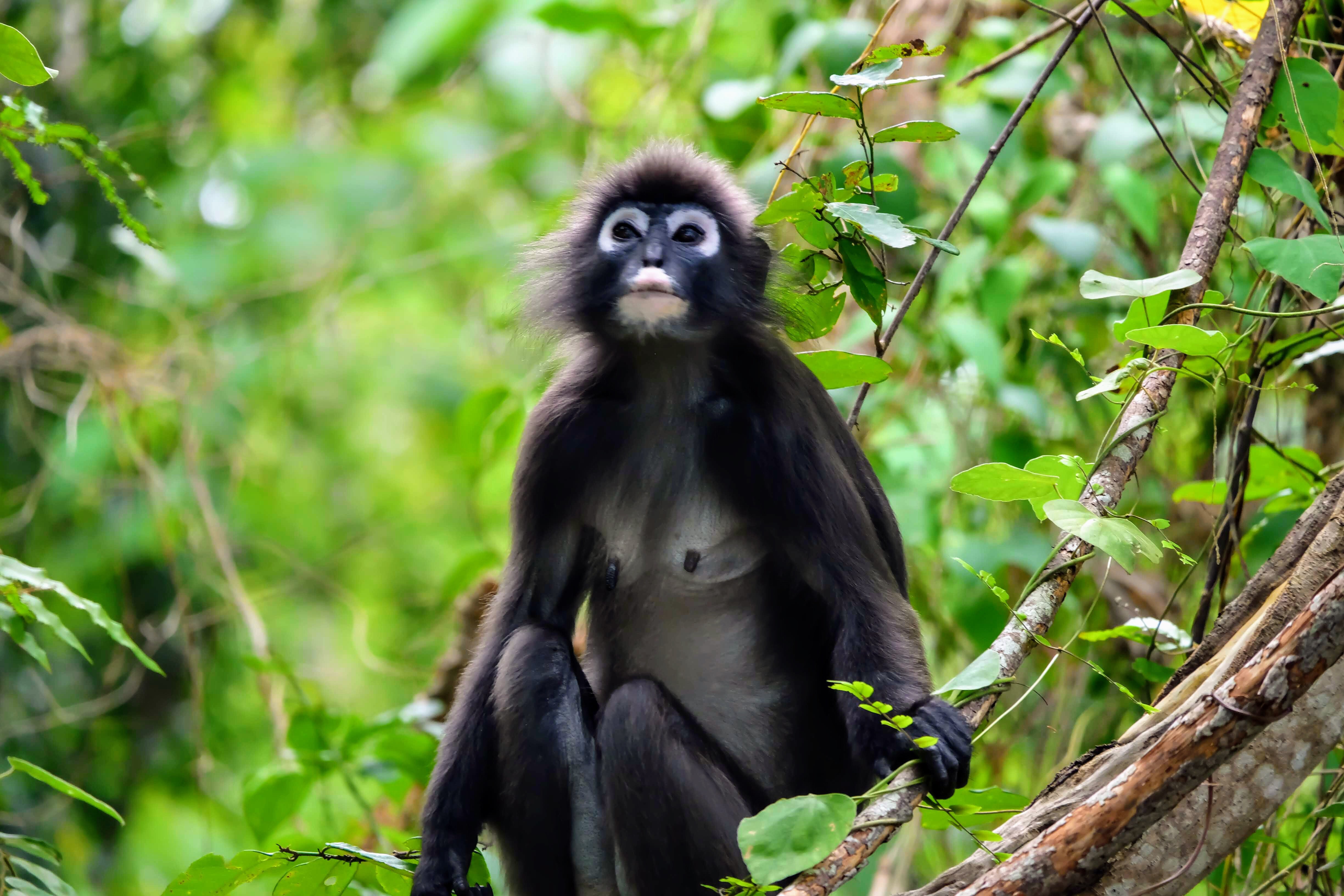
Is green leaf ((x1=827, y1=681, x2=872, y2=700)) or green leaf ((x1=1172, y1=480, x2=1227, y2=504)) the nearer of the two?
green leaf ((x1=827, y1=681, x2=872, y2=700))

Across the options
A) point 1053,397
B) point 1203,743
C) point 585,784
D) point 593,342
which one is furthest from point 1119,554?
point 1053,397

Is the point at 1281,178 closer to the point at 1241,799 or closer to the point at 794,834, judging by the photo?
the point at 1241,799

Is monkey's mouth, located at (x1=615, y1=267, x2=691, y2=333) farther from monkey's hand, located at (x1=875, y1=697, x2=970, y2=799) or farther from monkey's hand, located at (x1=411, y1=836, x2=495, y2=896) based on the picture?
monkey's hand, located at (x1=411, y1=836, x2=495, y2=896)

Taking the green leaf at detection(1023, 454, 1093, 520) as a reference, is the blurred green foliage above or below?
above

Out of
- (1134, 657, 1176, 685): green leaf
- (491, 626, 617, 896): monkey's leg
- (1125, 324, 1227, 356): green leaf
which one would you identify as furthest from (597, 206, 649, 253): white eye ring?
(1134, 657, 1176, 685): green leaf

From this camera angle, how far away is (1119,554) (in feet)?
7.34

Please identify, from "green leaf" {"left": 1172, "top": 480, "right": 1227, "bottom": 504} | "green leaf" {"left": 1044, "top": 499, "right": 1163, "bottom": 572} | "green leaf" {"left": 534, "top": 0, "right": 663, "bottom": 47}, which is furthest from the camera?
"green leaf" {"left": 534, "top": 0, "right": 663, "bottom": 47}

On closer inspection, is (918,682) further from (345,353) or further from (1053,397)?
(345,353)

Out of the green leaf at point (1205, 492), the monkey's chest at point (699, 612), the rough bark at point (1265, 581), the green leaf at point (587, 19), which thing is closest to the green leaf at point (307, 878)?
the monkey's chest at point (699, 612)

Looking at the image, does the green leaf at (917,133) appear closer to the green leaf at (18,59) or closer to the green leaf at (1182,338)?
the green leaf at (1182,338)

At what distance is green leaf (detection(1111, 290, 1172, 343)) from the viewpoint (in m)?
2.46

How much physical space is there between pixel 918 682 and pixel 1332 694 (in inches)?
34.9

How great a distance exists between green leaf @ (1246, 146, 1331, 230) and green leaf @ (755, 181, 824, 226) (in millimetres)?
990

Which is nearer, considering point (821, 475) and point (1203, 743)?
point (1203, 743)
